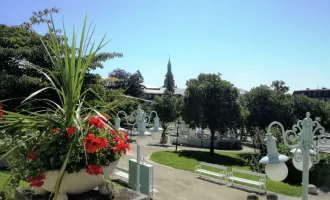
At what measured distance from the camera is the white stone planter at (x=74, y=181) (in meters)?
2.76

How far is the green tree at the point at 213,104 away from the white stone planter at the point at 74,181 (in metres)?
22.6

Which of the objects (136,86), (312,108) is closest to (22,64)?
(312,108)

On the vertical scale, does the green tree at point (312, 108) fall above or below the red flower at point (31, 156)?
above

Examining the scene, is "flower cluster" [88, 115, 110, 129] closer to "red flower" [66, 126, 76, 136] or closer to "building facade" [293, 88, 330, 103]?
"red flower" [66, 126, 76, 136]

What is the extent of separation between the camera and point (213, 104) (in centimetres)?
2519

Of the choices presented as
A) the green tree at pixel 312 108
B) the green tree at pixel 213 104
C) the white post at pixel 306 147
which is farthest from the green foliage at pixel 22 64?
the green tree at pixel 312 108

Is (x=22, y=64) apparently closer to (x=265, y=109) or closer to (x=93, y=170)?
(x=93, y=170)

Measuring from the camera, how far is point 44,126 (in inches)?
110

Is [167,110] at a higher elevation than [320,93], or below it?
below

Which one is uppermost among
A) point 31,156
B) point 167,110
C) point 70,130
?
point 167,110

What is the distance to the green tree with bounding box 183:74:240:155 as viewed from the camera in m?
25.1

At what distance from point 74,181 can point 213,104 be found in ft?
75.3

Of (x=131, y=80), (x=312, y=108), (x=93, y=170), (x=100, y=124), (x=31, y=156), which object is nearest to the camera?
(x=31, y=156)

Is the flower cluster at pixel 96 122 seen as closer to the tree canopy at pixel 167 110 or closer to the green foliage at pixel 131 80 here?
the tree canopy at pixel 167 110
